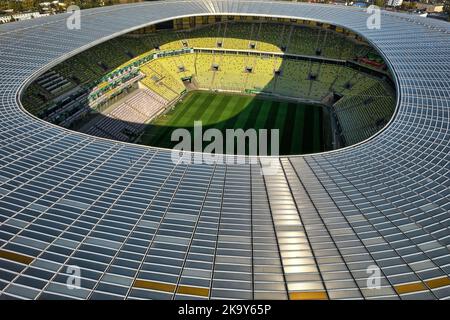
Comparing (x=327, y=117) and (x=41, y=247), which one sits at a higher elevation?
(x=41, y=247)

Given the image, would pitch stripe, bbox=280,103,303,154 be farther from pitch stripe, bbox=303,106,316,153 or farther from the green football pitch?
pitch stripe, bbox=303,106,316,153

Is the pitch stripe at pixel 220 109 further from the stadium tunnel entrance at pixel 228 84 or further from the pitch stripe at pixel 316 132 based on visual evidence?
the pitch stripe at pixel 316 132

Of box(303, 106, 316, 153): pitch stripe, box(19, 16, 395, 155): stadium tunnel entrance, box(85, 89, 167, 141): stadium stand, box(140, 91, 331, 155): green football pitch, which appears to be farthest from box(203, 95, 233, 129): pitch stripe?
box(303, 106, 316, 153): pitch stripe

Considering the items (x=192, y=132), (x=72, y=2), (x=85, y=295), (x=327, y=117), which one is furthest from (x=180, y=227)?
(x=72, y=2)

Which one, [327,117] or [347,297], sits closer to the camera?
[347,297]

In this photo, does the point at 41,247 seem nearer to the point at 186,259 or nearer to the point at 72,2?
the point at 186,259

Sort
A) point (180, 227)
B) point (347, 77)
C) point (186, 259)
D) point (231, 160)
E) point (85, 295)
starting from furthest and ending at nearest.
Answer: point (347, 77) → point (231, 160) → point (180, 227) → point (186, 259) → point (85, 295)
